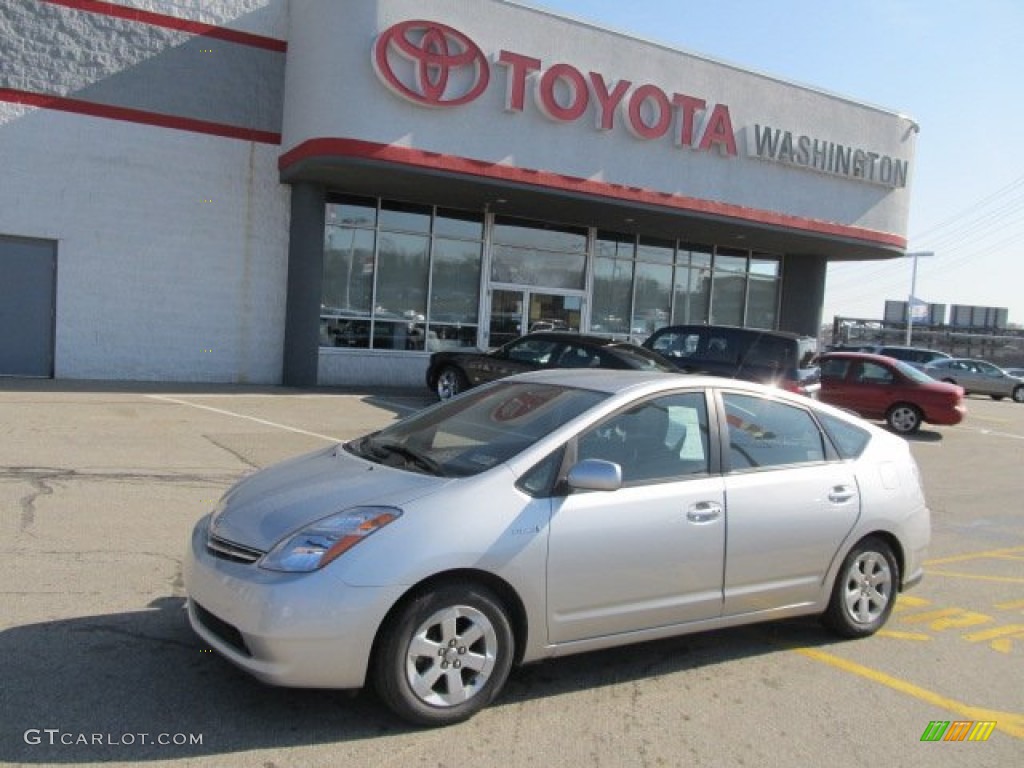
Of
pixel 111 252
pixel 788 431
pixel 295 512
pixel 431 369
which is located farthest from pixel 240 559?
pixel 111 252

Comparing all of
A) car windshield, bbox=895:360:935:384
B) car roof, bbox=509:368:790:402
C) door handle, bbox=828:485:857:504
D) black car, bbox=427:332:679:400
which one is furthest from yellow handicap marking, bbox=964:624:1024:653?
car windshield, bbox=895:360:935:384

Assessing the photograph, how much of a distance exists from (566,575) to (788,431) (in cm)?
184

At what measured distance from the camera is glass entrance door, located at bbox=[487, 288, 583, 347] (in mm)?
19453

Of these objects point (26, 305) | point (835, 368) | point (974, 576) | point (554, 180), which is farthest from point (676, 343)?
point (26, 305)

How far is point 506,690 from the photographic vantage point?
4.21 metres

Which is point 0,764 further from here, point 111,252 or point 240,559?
point 111,252

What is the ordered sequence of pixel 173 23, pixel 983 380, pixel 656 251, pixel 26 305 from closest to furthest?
pixel 26 305
pixel 173 23
pixel 656 251
pixel 983 380

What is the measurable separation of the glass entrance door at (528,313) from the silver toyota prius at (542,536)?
14182 millimetres

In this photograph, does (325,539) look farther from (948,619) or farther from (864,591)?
(948,619)

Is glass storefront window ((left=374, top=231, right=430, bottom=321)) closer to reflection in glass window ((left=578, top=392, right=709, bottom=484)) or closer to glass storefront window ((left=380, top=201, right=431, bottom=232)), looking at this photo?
glass storefront window ((left=380, top=201, right=431, bottom=232))

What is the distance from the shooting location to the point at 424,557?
367 centimetres

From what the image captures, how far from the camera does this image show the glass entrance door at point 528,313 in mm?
19453

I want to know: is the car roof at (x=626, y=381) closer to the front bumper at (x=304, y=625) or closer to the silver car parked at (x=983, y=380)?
the front bumper at (x=304, y=625)

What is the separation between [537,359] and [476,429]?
9309 mm
